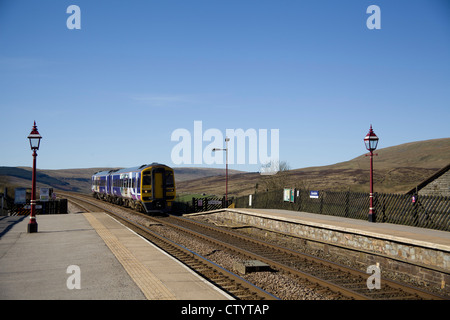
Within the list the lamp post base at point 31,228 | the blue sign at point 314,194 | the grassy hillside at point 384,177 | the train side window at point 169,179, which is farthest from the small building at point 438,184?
the lamp post base at point 31,228

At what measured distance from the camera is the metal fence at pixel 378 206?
16.9 metres

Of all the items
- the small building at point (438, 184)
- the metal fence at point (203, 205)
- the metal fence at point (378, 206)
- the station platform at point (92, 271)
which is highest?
the small building at point (438, 184)

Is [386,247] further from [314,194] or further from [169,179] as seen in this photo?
[169,179]

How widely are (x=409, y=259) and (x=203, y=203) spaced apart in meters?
26.3

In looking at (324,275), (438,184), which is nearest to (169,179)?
(438,184)

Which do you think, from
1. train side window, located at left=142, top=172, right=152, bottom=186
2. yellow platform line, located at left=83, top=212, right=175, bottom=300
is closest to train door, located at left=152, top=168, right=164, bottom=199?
train side window, located at left=142, top=172, right=152, bottom=186

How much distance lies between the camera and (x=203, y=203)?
37.2 meters

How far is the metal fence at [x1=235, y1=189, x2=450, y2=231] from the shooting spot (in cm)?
1691

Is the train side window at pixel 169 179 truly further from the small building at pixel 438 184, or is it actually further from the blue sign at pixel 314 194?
the small building at pixel 438 184

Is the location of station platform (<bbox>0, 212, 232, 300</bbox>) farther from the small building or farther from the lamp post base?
the small building

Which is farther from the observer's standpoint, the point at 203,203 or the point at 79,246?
the point at 203,203

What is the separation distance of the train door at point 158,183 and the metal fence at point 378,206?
25.2ft
